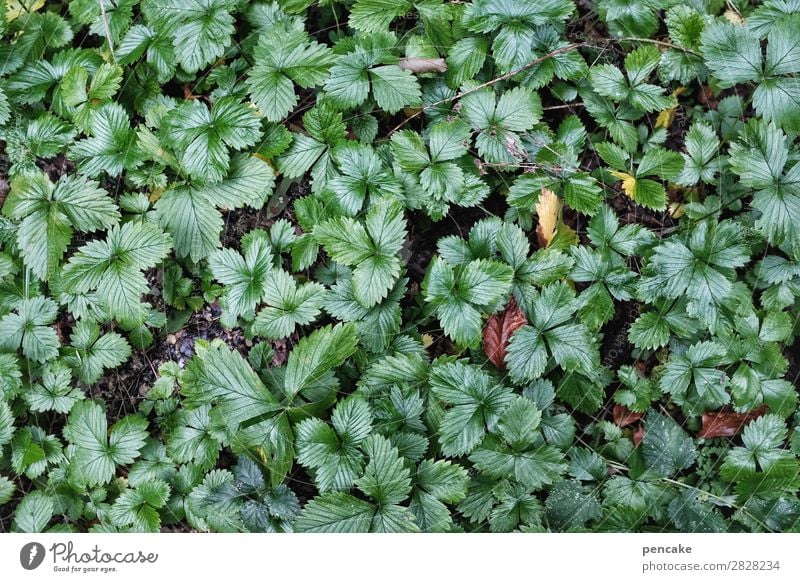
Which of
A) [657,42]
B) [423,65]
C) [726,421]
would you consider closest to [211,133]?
[423,65]

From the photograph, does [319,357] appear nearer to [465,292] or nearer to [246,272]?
[246,272]

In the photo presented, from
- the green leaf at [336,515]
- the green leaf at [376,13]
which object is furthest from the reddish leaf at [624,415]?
the green leaf at [376,13]

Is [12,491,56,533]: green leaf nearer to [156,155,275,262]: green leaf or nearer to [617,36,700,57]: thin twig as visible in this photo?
[156,155,275,262]: green leaf

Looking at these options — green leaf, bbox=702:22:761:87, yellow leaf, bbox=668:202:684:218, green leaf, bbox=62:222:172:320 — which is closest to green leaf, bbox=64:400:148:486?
green leaf, bbox=62:222:172:320

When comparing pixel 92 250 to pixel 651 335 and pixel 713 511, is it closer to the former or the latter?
pixel 651 335

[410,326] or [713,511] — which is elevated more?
[410,326]
